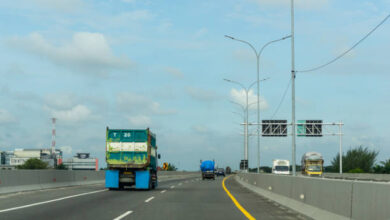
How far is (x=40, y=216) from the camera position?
41.2 feet

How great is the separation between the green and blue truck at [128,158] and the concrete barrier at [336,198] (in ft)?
32.0

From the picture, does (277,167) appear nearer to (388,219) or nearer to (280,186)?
(280,186)

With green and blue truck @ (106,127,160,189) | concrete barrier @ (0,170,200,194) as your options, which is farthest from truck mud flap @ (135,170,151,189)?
concrete barrier @ (0,170,200,194)

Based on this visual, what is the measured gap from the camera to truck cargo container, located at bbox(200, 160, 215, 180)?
60.4 metres

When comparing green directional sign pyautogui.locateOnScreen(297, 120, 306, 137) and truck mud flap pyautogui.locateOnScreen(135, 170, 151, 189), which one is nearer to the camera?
truck mud flap pyautogui.locateOnScreen(135, 170, 151, 189)

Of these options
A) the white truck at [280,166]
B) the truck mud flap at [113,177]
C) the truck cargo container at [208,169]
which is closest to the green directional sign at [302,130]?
the white truck at [280,166]

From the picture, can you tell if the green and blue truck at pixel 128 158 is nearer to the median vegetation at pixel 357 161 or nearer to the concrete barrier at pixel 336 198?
the concrete barrier at pixel 336 198

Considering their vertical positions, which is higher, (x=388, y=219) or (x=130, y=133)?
(x=130, y=133)

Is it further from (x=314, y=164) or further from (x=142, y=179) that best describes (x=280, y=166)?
(x=142, y=179)

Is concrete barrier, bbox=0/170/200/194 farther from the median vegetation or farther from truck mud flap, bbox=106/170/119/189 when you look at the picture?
the median vegetation

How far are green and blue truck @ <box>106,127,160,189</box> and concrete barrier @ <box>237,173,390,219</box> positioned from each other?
975 cm

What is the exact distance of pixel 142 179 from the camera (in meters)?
26.5

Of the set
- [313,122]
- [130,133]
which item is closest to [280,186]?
[130,133]

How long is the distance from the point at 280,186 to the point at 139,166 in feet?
29.6
